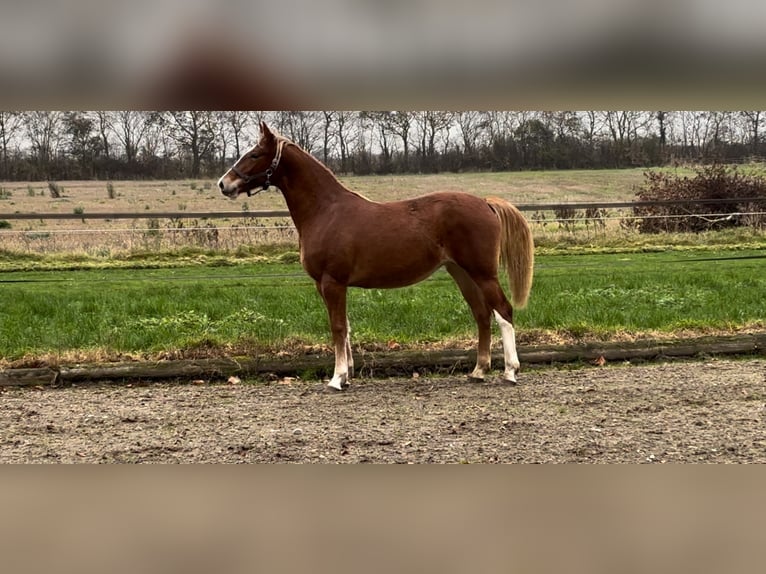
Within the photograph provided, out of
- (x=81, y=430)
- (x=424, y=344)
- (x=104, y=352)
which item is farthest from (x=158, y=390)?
(x=424, y=344)

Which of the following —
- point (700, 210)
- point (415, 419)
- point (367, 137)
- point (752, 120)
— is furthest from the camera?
point (700, 210)

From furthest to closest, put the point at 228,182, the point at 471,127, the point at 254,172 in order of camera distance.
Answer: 1. the point at 254,172
2. the point at 228,182
3. the point at 471,127

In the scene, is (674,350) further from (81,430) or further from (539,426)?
(81,430)

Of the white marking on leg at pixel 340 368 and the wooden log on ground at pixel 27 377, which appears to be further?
the wooden log on ground at pixel 27 377

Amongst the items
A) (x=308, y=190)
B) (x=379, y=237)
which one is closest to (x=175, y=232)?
(x=308, y=190)

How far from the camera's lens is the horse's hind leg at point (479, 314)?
18.5ft

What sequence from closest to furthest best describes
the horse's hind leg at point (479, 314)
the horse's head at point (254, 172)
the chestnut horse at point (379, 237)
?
the horse's head at point (254, 172), the chestnut horse at point (379, 237), the horse's hind leg at point (479, 314)

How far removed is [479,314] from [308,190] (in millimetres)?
1686

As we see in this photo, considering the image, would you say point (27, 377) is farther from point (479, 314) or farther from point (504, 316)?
point (504, 316)

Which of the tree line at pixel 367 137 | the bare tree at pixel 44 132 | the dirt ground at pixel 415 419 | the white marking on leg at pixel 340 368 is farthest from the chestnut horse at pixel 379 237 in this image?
the bare tree at pixel 44 132

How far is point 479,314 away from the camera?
5664 millimetres

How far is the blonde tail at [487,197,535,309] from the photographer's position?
5586 millimetres

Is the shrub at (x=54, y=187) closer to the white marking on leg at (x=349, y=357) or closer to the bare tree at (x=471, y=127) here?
the bare tree at (x=471, y=127)

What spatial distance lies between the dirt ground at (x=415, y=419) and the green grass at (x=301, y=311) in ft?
2.48
